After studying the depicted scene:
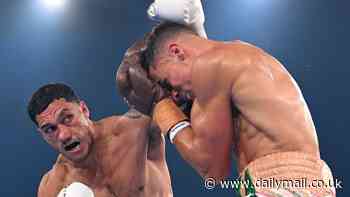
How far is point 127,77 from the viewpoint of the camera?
164 cm

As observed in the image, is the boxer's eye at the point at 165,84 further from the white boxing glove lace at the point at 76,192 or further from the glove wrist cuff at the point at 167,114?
the white boxing glove lace at the point at 76,192

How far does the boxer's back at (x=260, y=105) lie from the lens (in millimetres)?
1267

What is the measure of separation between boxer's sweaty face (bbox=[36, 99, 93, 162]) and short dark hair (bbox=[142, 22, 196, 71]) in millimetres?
526

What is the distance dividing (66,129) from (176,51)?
673 mm

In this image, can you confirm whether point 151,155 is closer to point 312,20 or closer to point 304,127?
point 304,127

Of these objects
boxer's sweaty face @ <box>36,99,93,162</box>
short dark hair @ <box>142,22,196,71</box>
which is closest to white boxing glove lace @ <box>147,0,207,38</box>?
short dark hair @ <box>142,22,196,71</box>

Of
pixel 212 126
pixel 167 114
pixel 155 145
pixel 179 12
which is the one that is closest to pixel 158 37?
pixel 179 12

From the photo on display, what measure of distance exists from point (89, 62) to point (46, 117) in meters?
1.75

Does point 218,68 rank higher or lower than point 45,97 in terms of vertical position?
higher

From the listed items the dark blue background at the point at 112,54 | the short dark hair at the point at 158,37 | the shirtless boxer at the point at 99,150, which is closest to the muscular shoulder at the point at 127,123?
the shirtless boxer at the point at 99,150

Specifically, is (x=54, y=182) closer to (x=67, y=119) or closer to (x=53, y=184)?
(x=53, y=184)

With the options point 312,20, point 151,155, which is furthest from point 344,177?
point 151,155

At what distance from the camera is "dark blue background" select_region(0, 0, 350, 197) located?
3.37 metres

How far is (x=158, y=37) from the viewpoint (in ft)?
5.10
